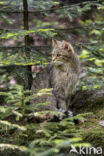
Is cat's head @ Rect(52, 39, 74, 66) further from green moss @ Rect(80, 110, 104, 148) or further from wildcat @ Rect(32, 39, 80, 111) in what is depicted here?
green moss @ Rect(80, 110, 104, 148)

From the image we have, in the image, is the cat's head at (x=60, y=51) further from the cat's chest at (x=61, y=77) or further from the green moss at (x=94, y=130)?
the green moss at (x=94, y=130)

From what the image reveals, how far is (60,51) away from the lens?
4336mm

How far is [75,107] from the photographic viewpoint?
16.3 ft

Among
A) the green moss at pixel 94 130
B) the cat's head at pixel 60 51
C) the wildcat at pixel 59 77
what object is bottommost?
the green moss at pixel 94 130

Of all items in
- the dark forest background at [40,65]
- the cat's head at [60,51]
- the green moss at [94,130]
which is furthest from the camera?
the cat's head at [60,51]

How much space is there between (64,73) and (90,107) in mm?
1104

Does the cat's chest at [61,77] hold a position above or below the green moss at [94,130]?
above

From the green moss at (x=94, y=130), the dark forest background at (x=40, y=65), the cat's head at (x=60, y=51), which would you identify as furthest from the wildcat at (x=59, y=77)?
the green moss at (x=94, y=130)

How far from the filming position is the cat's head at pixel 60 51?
4312 millimetres

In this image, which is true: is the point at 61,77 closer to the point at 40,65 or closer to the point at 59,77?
the point at 59,77

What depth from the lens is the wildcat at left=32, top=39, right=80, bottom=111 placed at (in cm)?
434

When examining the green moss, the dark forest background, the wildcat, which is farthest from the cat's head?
the green moss

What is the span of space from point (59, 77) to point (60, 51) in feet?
1.91

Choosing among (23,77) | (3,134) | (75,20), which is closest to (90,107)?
(23,77)
